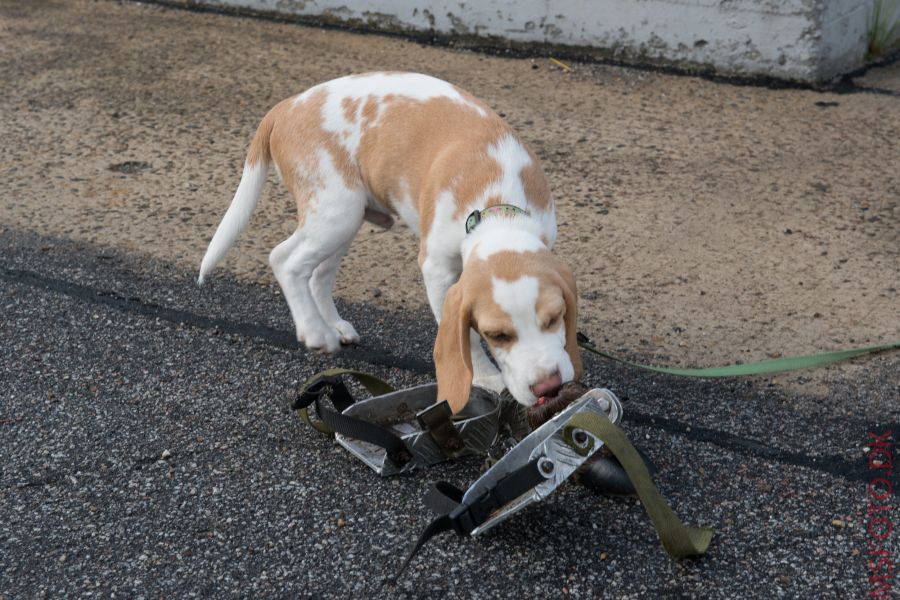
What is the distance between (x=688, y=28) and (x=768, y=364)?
3.26m

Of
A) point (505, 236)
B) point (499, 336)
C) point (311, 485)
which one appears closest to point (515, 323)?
point (499, 336)

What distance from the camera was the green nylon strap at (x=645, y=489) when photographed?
8.48 feet

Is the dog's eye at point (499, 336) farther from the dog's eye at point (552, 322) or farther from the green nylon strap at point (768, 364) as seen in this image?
the green nylon strap at point (768, 364)

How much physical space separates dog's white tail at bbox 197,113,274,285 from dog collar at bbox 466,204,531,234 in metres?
1.04

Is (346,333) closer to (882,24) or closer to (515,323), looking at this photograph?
(515,323)

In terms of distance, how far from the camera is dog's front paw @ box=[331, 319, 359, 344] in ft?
12.8

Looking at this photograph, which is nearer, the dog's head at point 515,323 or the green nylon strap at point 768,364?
the dog's head at point 515,323

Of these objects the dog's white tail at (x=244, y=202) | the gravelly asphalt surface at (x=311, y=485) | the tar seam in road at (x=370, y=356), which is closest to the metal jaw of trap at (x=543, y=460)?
the gravelly asphalt surface at (x=311, y=485)

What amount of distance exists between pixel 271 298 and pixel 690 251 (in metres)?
1.75

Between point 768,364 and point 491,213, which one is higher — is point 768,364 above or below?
below

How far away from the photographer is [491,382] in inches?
131

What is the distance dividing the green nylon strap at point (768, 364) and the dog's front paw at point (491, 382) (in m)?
0.33

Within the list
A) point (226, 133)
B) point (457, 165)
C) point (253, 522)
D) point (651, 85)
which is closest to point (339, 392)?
point (253, 522)

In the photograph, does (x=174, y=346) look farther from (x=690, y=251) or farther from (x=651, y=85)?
(x=651, y=85)
